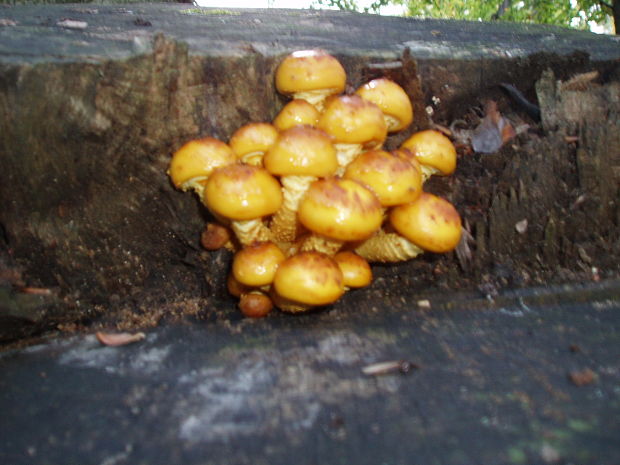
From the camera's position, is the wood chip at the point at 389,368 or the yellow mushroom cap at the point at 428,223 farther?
the yellow mushroom cap at the point at 428,223

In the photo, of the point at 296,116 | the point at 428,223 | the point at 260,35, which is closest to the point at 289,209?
the point at 296,116

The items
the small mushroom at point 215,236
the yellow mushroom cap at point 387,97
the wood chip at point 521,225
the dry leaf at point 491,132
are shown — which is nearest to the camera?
the yellow mushroom cap at point 387,97

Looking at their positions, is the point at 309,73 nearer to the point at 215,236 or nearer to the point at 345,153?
the point at 345,153

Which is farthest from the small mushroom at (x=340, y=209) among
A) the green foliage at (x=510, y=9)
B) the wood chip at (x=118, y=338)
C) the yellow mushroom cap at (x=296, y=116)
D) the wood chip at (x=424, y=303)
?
the green foliage at (x=510, y=9)

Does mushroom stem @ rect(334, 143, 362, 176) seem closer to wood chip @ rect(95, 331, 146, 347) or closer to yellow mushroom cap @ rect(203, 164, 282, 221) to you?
yellow mushroom cap @ rect(203, 164, 282, 221)

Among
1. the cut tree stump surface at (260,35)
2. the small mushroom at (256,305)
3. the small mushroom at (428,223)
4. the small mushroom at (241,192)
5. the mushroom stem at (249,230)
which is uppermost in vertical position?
the cut tree stump surface at (260,35)

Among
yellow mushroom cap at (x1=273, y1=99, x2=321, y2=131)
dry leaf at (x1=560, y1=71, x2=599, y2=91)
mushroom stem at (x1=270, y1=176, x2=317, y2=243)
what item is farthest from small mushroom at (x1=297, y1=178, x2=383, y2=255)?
dry leaf at (x1=560, y1=71, x2=599, y2=91)

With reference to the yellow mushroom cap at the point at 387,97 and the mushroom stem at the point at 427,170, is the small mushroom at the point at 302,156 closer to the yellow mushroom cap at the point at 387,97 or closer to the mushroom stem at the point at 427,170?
the yellow mushroom cap at the point at 387,97
